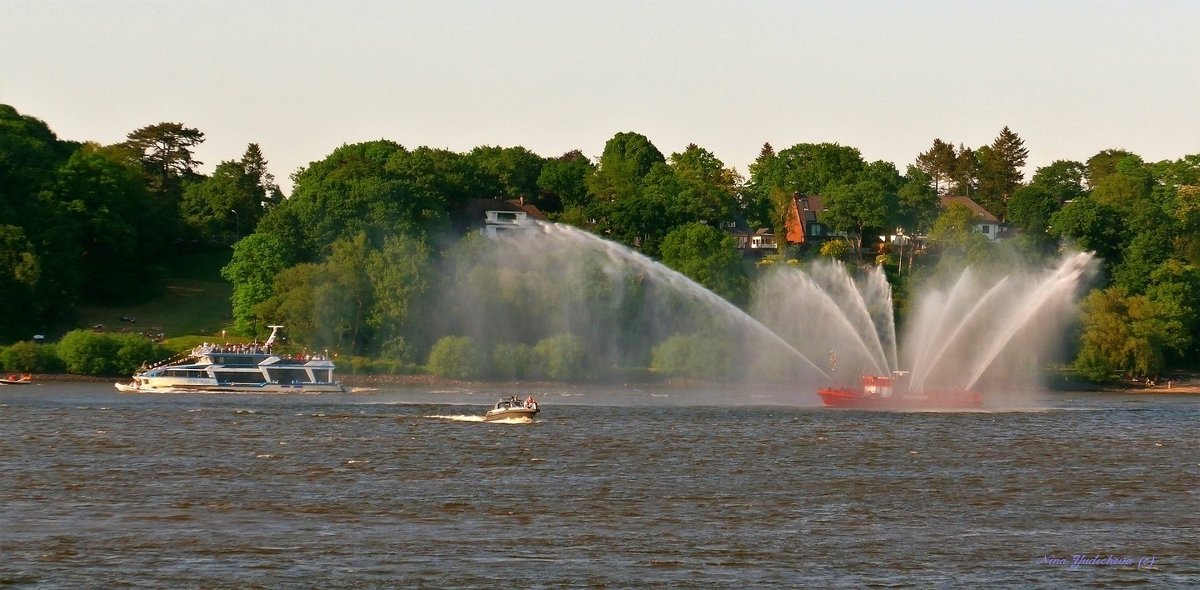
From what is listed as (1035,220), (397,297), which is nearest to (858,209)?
(1035,220)

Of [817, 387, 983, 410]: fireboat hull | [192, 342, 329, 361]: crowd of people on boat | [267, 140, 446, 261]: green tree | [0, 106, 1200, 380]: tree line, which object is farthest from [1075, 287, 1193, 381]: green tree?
[192, 342, 329, 361]: crowd of people on boat

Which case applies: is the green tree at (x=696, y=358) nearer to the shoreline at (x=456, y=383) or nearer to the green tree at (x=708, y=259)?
the shoreline at (x=456, y=383)

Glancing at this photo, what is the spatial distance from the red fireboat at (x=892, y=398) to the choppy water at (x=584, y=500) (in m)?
6.57

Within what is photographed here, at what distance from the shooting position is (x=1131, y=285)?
168 metres

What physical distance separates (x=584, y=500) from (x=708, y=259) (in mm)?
105128

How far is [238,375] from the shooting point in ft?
418

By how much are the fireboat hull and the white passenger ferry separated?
40.4m

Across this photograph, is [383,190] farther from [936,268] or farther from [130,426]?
[130,426]

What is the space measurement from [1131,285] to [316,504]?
128052 millimetres

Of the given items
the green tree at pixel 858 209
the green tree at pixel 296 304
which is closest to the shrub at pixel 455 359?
the green tree at pixel 296 304

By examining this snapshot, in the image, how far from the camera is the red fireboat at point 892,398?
353 feet

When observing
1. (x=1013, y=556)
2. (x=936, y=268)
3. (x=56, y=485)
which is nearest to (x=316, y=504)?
(x=56, y=485)

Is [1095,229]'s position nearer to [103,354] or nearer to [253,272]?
[253,272]

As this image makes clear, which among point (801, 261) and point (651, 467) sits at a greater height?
point (801, 261)
